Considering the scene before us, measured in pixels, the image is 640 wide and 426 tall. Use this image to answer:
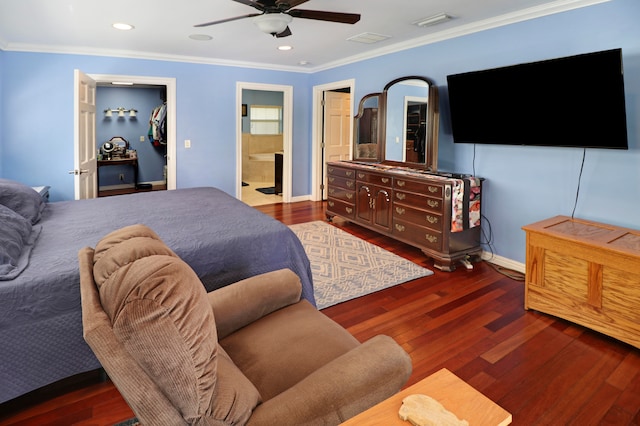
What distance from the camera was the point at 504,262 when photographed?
3.86m

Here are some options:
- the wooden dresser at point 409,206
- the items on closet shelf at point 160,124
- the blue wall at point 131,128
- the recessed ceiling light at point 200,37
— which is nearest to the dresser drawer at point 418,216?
the wooden dresser at point 409,206

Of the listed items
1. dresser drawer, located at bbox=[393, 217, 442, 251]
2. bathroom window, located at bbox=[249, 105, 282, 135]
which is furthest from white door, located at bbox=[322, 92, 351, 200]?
bathroom window, located at bbox=[249, 105, 282, 135]

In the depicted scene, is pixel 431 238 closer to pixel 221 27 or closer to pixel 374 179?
pixel 374 179

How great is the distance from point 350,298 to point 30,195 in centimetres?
249

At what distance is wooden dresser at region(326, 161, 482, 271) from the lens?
3727 millimetres

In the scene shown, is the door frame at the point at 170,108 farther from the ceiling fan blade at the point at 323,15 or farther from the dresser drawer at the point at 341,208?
the ceiling fan blade at the point at 323,15

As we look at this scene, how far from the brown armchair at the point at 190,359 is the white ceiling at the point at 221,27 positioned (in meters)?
2.80

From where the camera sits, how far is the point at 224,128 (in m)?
6.08

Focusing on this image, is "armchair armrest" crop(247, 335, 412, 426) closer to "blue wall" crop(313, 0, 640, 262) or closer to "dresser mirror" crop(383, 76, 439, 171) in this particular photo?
"blue wall" crop(313, 0, 640, 262)

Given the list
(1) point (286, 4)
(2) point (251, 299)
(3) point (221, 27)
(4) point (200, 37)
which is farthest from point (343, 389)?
(4) point (200, 37)

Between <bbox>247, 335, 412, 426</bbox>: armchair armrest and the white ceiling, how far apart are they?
293 centimetres

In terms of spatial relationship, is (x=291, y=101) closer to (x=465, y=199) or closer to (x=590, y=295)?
(x=465, y=199)

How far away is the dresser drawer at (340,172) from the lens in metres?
5.07

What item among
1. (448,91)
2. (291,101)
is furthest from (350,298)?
(291,101)
